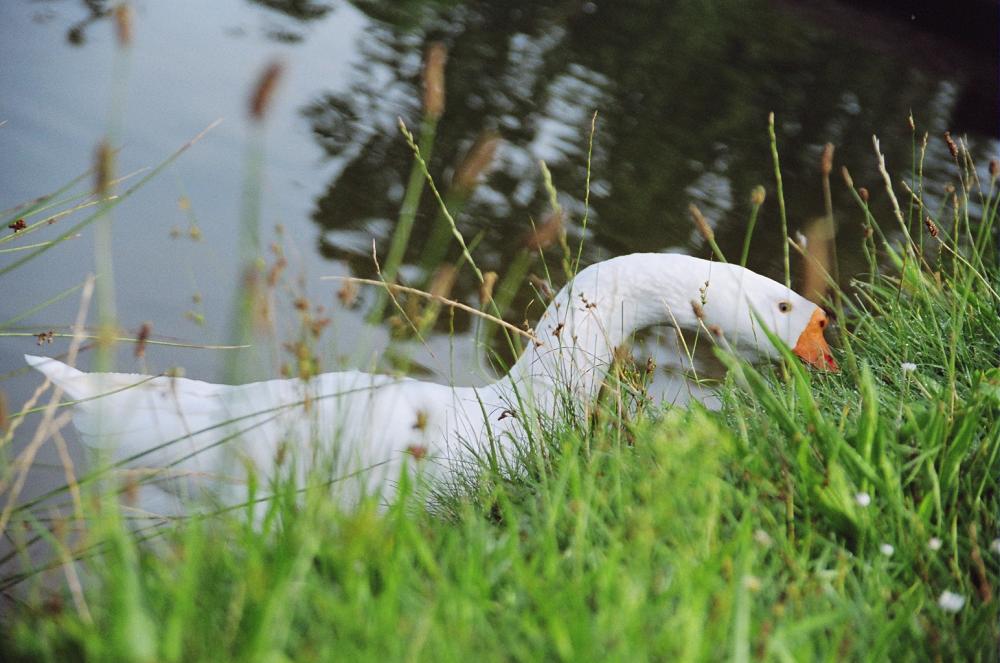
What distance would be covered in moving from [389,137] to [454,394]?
190 inches

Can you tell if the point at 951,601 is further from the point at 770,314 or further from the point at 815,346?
the point at 770,314

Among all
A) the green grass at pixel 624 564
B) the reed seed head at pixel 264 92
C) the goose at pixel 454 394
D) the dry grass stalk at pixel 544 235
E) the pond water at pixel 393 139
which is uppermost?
the reed seed head at pixel 264 92

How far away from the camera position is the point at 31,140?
556 cm

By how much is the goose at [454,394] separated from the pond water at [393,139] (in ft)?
0.85

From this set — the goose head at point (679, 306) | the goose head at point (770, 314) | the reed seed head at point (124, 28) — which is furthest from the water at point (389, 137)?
the reed seed head at point (124, 28)

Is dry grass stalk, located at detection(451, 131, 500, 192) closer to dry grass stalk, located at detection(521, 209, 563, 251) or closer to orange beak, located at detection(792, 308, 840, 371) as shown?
dry grass stalk, located at detection(521, 209, 563, 251)

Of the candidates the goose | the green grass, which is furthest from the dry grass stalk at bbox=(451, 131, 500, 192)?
the goose

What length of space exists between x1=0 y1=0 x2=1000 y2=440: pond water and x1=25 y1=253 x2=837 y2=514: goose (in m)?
0.26

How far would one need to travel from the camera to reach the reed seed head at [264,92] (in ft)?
4.63

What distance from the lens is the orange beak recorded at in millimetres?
3168

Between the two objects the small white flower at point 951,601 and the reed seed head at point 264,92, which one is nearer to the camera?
the reed seed head at point 264,92

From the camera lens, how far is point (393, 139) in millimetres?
7023

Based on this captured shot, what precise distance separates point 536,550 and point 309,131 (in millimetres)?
5506

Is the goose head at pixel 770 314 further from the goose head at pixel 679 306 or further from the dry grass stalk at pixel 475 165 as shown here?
the dry grass stalk at pixel 475 165
